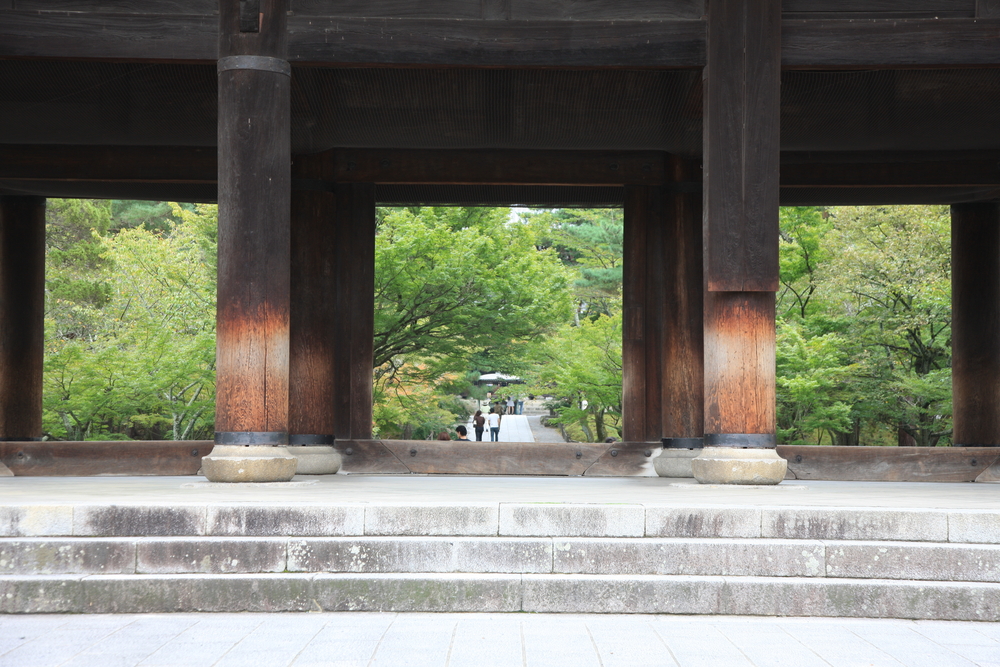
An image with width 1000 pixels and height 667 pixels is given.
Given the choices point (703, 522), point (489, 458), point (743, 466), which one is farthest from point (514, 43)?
point (489, 458)

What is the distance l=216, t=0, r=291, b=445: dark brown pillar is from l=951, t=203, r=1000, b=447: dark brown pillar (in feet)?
26.0

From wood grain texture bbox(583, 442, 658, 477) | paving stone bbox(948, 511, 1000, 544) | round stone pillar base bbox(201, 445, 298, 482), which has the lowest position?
wood grain texture bbox(583, 442, 658, 477)

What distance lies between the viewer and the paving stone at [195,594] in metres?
4.91

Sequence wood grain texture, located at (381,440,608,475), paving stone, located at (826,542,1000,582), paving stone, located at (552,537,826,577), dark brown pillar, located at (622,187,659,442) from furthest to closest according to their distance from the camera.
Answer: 1. dark brown pillar, located at (622,187,659,442)
2. wood grain texture, located at (381,440,608,475)
3. paving stone, located at (552,537,826,577)
4. paving stone, located at (826,542,1000,582)

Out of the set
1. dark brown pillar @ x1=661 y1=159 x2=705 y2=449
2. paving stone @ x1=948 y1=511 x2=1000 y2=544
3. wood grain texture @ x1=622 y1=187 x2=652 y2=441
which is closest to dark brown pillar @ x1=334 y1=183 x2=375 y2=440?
wood grain texture @ x1=622 y1=187 x2=652 y2=441

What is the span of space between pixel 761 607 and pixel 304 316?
20.5ft

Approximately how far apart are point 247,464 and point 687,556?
3.41 meters

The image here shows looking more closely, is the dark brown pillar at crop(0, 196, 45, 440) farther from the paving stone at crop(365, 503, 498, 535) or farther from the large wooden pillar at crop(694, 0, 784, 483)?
the large wooden pillar at crop(694, 0, 784, 483)

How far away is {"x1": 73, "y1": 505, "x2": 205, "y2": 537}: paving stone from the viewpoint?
5.20 metres

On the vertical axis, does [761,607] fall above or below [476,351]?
below

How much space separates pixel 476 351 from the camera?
65.7ft

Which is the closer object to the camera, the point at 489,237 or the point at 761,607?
the point at 761,607

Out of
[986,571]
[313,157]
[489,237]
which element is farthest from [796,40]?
[489,237]

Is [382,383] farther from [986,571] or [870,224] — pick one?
[986,571]
